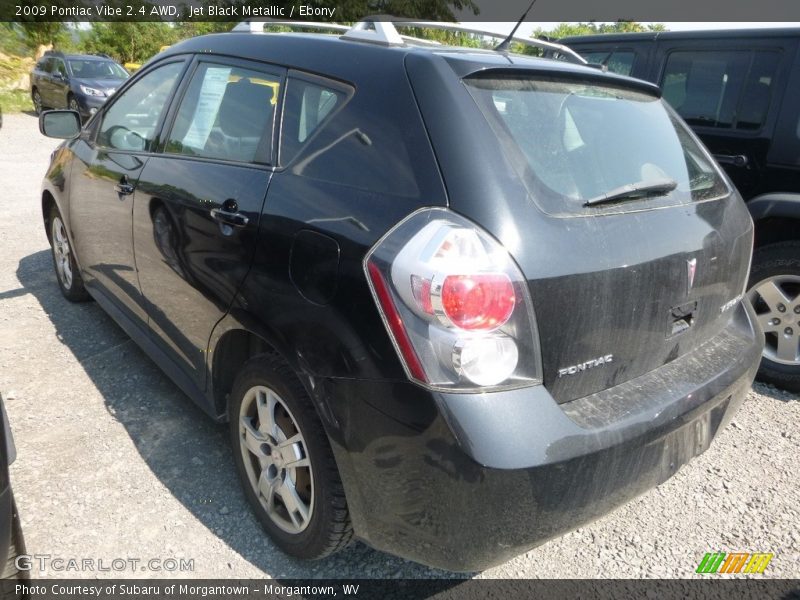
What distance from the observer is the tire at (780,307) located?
3.72 metres

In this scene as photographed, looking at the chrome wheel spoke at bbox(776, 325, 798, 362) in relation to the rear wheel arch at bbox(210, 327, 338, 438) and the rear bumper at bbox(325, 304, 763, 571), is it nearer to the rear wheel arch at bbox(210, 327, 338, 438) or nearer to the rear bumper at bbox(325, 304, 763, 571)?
the rear bumper at bbox(325, 304, 763, 571)

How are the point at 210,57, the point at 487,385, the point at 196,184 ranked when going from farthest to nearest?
the point at 210,57 → the point at 196,184 → the point at 487,385

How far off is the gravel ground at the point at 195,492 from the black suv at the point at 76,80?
12461 mm

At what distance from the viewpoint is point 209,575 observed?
2.22 metres

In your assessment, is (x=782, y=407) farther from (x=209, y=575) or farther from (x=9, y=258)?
(x=9, y=258)

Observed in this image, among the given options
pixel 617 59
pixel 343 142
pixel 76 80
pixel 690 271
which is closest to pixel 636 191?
pixel 690 271

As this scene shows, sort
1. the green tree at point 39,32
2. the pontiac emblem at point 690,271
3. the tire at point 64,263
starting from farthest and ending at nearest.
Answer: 1. the green tree at point 39,32
2. the tire at point 64,263
3. the pontiac emblem at point 690,271

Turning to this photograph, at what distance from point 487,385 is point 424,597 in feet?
3.23


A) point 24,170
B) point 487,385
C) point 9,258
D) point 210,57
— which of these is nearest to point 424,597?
point 487,385

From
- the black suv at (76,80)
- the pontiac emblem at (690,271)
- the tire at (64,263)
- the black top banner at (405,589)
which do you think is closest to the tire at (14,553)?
the black top banner at (405,589)

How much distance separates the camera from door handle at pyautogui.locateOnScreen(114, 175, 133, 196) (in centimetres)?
303

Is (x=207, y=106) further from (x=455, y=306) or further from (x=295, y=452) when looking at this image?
(x=455, y=306)

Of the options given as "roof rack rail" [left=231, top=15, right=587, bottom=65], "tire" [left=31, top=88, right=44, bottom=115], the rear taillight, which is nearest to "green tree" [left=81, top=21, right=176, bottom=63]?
"tire" [left=31, top=88, right=44, bottom=115]

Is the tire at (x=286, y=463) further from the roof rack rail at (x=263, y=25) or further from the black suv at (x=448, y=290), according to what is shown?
the roof rack rail at (x=263, y=25)
